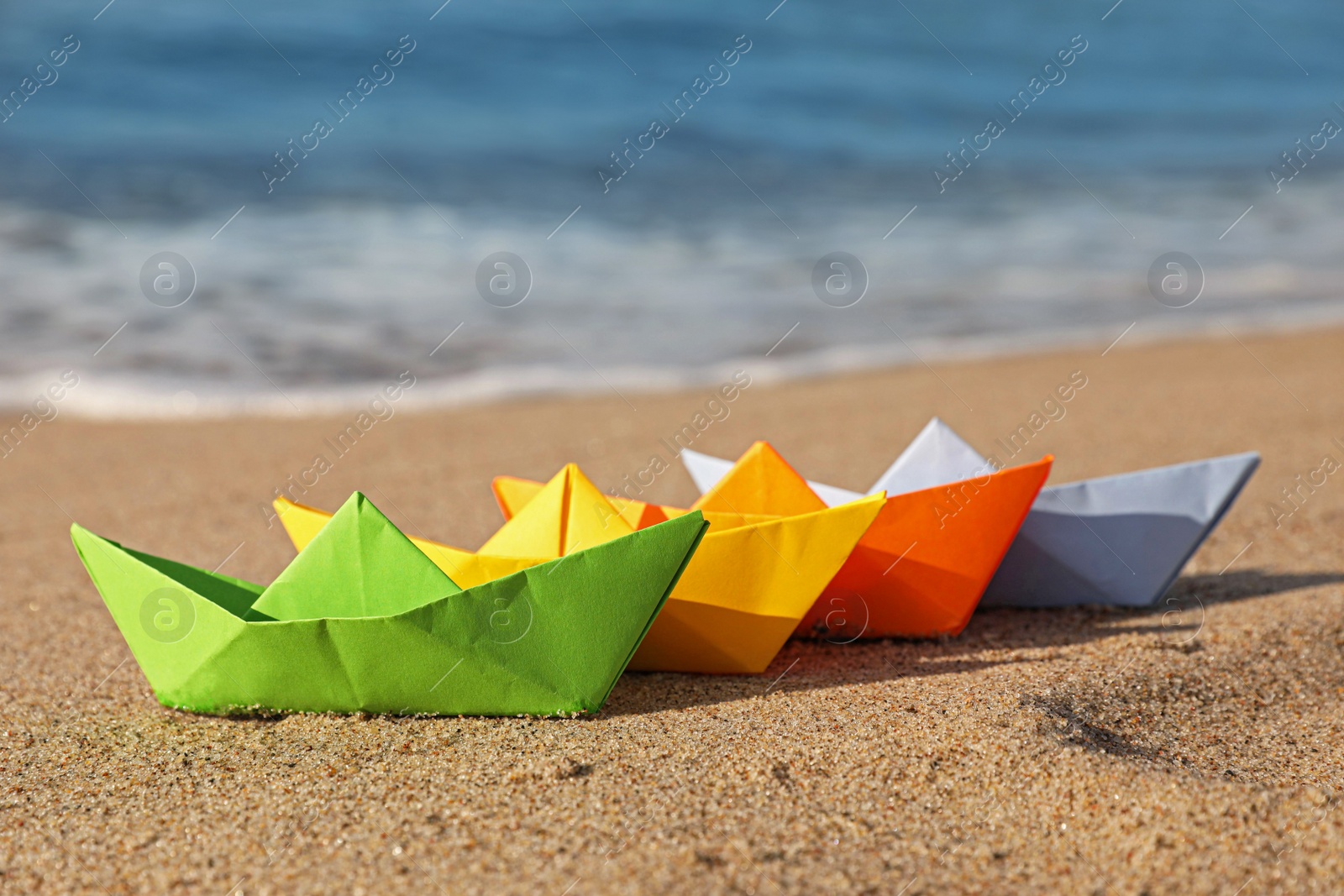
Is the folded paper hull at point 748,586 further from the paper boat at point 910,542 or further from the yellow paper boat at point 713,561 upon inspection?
the paper boat at point 910,542

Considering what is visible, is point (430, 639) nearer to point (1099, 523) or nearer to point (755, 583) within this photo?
point (755, 583)

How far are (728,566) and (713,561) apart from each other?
1.0 inches

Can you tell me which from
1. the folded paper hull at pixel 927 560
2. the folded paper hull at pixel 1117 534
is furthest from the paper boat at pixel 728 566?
the folded paper hull at pixel 1117 534

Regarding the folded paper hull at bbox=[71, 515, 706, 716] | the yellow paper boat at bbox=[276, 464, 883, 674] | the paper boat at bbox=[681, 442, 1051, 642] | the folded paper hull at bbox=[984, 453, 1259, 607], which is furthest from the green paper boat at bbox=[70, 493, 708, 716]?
the folded paper hull at bbox=[984, 453, 1259, 607]

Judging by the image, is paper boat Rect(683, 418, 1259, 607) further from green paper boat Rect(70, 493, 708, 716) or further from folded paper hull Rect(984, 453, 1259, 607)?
→ green paper boat Rect(70, 493, 708, 716)

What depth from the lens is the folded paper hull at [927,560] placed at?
6.63ft

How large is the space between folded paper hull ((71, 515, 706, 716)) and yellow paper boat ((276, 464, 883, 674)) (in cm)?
16

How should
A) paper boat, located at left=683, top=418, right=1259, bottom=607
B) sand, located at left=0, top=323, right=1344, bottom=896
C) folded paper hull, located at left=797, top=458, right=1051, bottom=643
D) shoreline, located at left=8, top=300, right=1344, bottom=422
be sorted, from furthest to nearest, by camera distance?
shoreline, located at left=8, top=300, right=1344, bottom=422
paper boat, located at left=683, top=418, right=1259, bottom=607
folded paper hull, located at left=797, top=458, right=1051, bottom=643
sand, located at left=0, top=323, right=1344, bottom=896

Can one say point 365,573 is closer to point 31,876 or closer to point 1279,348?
point 31,876

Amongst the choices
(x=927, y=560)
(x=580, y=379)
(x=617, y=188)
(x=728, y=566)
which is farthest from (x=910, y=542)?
(x=617, y=188)

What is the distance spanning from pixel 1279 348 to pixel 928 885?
5785mm

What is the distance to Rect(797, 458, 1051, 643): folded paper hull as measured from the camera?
6.63 ft

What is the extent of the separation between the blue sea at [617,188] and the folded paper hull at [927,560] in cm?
408

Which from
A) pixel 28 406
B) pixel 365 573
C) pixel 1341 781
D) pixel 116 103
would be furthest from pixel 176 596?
pixel 116 103
